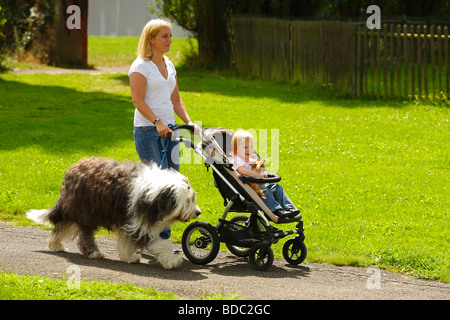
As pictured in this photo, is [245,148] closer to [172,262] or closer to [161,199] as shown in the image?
[161,199]

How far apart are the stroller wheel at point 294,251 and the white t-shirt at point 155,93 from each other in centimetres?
170

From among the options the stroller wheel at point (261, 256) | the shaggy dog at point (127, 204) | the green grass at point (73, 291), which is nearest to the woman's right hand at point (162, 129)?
the shaggy dog at point (127, 204)

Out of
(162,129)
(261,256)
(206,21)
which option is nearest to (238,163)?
(162,129)

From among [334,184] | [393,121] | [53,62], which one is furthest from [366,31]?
[53,62]

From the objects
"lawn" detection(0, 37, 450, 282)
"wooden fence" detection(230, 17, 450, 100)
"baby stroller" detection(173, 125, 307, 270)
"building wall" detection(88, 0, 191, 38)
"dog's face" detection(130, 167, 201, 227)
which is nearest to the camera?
"dog's face" detection(130, 167, 201, 227)

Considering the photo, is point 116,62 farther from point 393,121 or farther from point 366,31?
point 393,121

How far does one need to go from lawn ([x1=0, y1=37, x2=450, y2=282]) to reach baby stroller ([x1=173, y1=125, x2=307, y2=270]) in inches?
24.8

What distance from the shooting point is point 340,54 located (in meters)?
19.4

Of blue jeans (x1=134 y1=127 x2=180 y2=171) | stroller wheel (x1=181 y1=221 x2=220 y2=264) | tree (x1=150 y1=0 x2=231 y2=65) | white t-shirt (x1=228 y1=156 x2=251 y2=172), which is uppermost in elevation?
tree (x1=150 y1=0 x2=231 y2=65)

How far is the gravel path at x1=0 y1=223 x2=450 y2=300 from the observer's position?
638cm

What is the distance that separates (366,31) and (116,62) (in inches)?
508

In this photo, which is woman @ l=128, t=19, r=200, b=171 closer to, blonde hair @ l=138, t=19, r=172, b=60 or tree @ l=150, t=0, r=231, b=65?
blonde hair @ l=138, t=19, r=172, b=60

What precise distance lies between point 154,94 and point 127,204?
3.74 ft

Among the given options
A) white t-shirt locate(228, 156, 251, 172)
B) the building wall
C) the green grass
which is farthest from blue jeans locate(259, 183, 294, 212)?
the building wall
